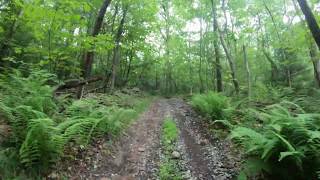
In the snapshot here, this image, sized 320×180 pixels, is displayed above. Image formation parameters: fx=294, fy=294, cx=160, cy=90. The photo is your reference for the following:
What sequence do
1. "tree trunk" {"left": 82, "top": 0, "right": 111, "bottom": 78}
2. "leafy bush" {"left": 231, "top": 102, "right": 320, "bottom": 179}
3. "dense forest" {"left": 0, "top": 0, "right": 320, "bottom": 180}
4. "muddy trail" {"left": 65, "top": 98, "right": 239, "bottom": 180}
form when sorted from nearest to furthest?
1. "leafy bush" {"left": 231, "top": 102, "right": 320, "bottom": 179}
2. "dense forest" {"left": 0, "top": 0, "right": 320, "bottom": 180}
3. "muddy trail" {"left": 65, "top": 98, "right": 239, "bottom": 180}
4. "tree trunk" {"left": 82, "top": 0, "right": 111, "bottom": 78}

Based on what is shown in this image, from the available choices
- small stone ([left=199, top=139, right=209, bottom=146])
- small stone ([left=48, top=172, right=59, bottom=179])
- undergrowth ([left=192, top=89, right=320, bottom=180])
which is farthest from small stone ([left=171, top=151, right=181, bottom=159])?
small stone ([left=48, top=172, right=59, bottom=179])

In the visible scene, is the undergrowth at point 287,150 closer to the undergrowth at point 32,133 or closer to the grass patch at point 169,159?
the grass patch at point 169,159

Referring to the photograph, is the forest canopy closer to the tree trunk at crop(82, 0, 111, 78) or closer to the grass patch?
the tree trunk at crop(82, 0, 111, 78)

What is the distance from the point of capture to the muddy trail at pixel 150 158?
615 cm

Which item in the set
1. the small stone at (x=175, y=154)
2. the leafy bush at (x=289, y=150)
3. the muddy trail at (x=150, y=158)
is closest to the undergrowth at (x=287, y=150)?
the leafy bush at (x=289, y=150)

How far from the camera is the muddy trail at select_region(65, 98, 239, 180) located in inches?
242

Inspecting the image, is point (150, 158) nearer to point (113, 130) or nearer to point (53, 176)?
point (113, 130)

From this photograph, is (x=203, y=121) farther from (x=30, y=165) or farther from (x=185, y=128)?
(x=30, y=165)

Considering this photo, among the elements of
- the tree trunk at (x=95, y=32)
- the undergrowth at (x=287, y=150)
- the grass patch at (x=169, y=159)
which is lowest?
the grass patch at (x=169, y=159)

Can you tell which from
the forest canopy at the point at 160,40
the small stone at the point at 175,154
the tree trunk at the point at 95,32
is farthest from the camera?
the tree trunk at the point at 95,32

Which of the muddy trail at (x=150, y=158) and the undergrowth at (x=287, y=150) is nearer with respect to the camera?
the undergrowth at (x=287, y=150)

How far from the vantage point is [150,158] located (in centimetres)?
728

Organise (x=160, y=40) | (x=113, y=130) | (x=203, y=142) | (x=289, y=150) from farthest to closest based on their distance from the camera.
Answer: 1. (x=160, y=40)
2. (x=203, y=142)
3. (x=113, y=130)
4. (x=289, y=150)

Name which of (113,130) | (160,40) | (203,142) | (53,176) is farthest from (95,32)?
(160,40)
